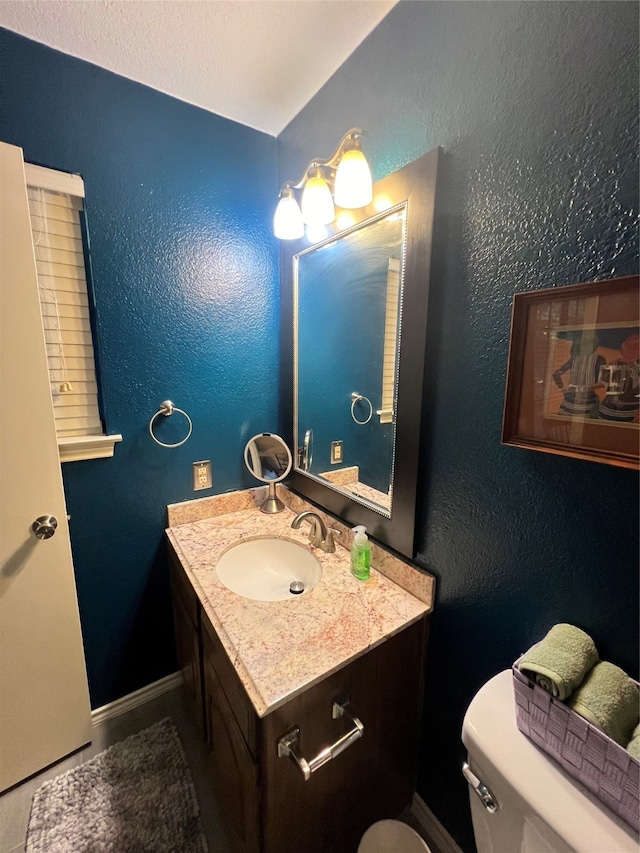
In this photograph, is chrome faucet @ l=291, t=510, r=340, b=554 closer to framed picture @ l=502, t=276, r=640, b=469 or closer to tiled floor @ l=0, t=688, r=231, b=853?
framed picture @ l=502, t=276, r=640, b=469

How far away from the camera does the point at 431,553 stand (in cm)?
102

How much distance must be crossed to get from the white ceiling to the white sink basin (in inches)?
64.7

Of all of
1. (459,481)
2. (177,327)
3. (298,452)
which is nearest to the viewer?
(459,481)

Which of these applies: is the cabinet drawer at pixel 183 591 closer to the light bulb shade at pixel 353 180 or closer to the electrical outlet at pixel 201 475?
the electrical outlet at pixel 201 475

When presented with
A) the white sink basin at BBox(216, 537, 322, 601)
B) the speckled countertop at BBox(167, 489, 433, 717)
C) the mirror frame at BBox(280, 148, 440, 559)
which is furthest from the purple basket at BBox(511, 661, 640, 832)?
the white sink basin at BBox(216, 537, 322, 601)

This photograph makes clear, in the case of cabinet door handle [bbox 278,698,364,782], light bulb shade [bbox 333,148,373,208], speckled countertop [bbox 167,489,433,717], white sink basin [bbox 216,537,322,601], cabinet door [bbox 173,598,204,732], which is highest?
light bulb shade [bbox 333,148,373,208]

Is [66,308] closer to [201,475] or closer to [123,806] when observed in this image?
[201,475]

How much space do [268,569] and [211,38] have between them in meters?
1.76

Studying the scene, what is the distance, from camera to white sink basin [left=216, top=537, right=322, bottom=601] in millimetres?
1265

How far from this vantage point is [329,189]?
3.74 ft

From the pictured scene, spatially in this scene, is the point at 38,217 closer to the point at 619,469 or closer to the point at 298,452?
the point at 298,452

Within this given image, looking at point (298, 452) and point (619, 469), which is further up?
point (619, 469)

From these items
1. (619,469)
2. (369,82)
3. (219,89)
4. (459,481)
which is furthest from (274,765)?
(219,89)

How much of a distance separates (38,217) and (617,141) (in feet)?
5.05
